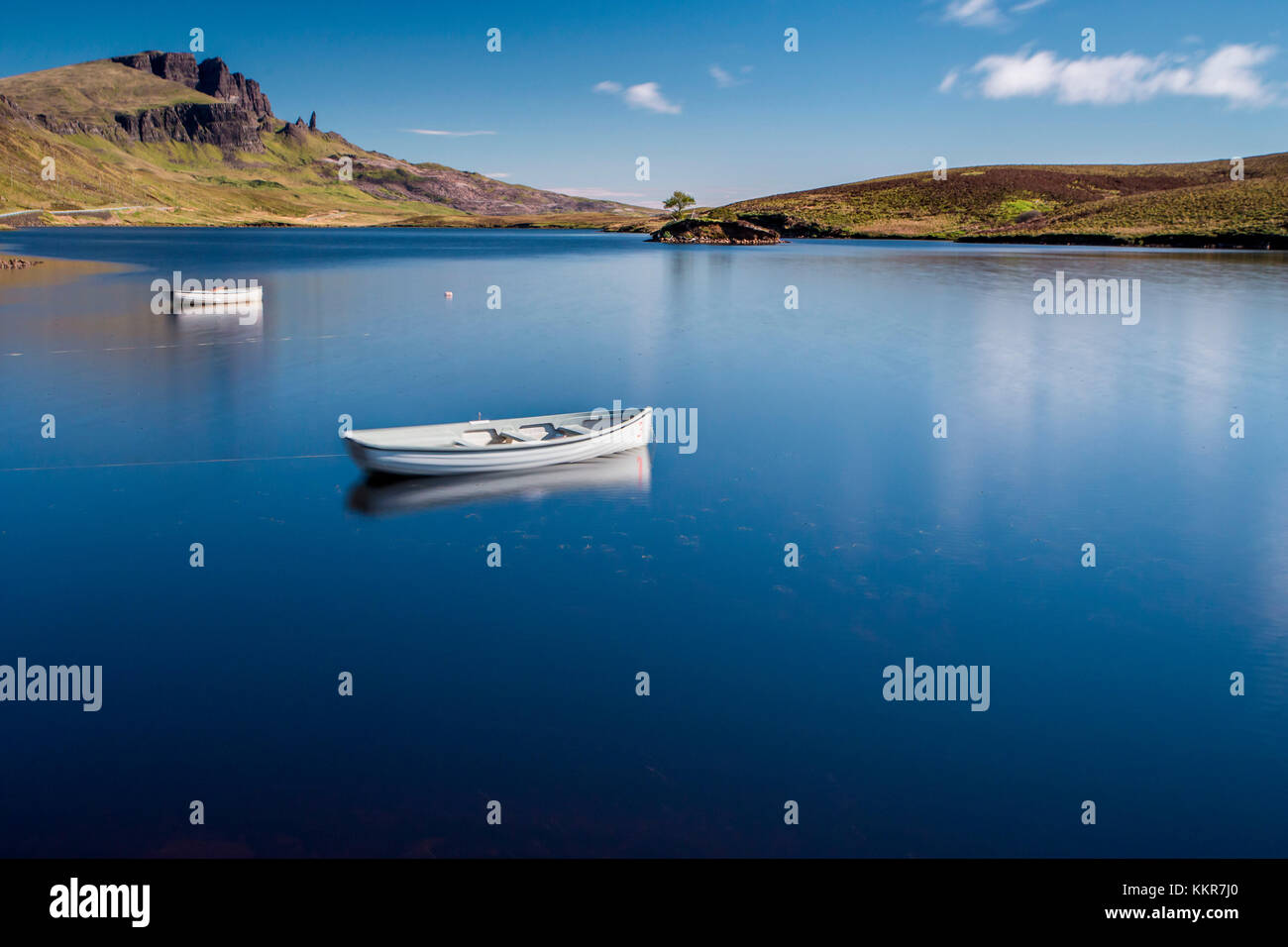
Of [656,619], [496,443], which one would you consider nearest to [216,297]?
[496,443]

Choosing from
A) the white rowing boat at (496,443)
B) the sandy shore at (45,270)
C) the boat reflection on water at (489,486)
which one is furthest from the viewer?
the sandy shore at (45,270)

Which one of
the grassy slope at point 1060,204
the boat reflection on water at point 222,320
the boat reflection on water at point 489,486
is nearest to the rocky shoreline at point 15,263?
the boat reflection on water at point 222,320

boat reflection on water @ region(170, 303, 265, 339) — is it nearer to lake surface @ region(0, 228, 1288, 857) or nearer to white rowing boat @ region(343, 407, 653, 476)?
lake surface @ region(0, 228, 1288, 857)

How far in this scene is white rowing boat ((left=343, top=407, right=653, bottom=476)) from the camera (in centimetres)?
2056

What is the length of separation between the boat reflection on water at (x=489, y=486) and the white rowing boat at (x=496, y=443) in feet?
0.93

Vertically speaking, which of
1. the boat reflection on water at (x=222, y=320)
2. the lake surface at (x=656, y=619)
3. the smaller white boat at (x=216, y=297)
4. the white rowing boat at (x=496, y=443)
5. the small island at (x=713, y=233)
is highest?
the small island at (x=713, y=233)

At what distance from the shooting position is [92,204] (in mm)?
182750

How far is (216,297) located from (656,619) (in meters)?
45.7

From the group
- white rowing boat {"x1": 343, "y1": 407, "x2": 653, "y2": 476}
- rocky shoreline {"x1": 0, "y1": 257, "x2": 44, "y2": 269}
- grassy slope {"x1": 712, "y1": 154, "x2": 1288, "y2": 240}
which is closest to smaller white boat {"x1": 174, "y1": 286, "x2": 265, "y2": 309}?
white rowing boat {"x1": 343, "y1": 407, "x2": 653, "y2": 476}

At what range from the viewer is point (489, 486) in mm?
21188

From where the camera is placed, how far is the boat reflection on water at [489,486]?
66.2 feet

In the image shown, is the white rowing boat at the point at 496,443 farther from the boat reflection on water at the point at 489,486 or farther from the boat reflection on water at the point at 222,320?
the boat reflection on water at the point at 222,320

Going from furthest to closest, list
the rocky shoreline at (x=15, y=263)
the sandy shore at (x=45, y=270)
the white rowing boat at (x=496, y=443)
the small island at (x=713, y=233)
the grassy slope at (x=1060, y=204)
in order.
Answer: the small island at (x=713, y=233), the grassy slope at (x=1060, y=204), the rocky shoreline at (x=15, y=263), the sandy shore at (x=45, y=270), the white rowing boat at (x=496, y=443)
